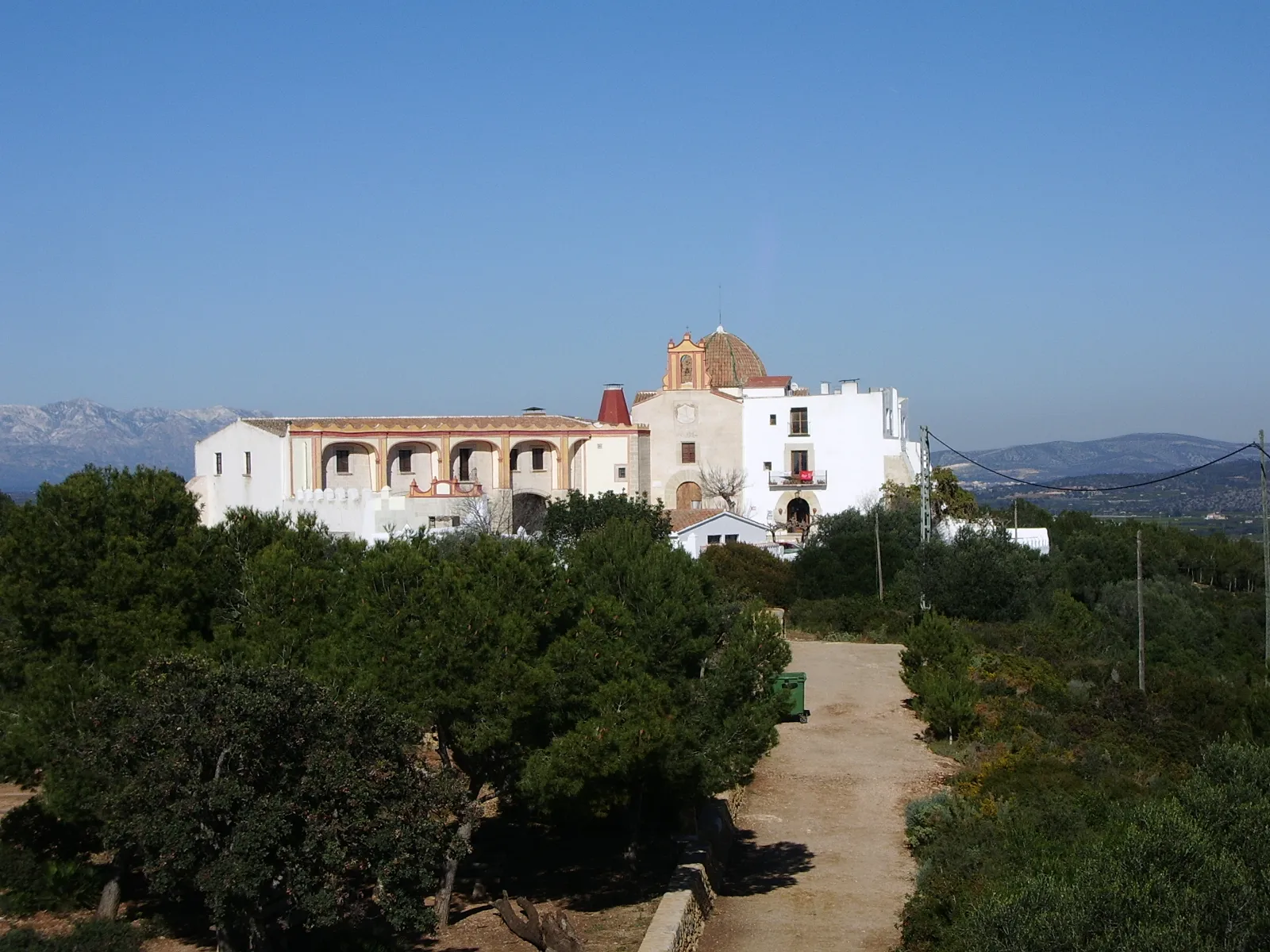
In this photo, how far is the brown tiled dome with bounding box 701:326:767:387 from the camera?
54438 millimetres

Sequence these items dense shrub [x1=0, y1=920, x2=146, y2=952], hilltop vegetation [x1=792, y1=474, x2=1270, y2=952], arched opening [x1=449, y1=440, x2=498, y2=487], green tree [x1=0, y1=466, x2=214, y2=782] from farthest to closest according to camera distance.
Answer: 1. arched opening [x1=449, y1=440, x2=498, y2=487]
2. green tree [x1=0, y1=466, x2=214, y2=782]
3. dense shrub [x1=0, y1=920, x2=146, y2=952]
4. hilltop vegetation [x1=792, y1=474, x2=1270, y2=952]

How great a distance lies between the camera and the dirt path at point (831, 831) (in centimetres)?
1248

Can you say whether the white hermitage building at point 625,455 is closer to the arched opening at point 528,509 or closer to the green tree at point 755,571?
the arched opening at point 528,509

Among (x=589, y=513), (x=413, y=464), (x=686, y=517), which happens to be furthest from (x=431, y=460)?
(x=589, y=513)

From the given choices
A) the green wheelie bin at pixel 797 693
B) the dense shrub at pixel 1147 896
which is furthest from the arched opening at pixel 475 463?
the dense shrub at pixel 1147 896

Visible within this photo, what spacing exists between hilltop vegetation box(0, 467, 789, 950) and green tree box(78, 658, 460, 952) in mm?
20

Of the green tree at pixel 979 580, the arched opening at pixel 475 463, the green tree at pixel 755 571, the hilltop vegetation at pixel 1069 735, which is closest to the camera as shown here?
the hilltop vegetation at pixel 1069 735

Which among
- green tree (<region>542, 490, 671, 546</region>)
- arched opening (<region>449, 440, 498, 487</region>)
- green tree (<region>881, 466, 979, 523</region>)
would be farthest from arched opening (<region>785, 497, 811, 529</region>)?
arched opening (<region>449, 440, 498, 487</region>)

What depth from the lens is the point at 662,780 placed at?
1259 centimetres

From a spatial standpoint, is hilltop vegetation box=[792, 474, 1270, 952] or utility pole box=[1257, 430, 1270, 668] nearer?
hilltop vegetation box=[792, 474, 1270, 952]

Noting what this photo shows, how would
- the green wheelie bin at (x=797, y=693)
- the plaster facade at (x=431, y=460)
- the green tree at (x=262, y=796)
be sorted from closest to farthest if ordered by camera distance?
the green tree at (x=262, y=796), the green wheelie bin at (x=797, y=693), the plaster facade at (x=431, y=460)

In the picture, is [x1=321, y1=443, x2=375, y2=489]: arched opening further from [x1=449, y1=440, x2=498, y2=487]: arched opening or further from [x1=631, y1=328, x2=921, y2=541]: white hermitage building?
[x1=631, y1=328, x2=921, y2=541]: white hermitage building

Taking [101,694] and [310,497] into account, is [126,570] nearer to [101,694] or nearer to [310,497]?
[101,694]

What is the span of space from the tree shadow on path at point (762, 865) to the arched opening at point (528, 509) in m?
30.0
